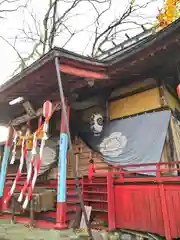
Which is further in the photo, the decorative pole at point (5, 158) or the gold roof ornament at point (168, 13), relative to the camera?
the gold roof ornament at point (168, 13)

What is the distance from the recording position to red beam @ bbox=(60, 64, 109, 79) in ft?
18.1

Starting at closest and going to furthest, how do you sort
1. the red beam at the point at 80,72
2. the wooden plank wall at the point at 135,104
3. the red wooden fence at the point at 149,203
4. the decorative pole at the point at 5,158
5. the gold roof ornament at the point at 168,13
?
the red wooden fence at the point at 149,203
the red beam at the point at 80,72
the wooden plank wall at the point at 135,104
the decorative pole at the point at 5,158
the gold roof ornament at the point at 168,13

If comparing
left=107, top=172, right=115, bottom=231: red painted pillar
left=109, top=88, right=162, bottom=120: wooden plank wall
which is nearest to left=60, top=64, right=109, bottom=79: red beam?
left=109, top=88, right=162, bottom=120: wooden plank wall

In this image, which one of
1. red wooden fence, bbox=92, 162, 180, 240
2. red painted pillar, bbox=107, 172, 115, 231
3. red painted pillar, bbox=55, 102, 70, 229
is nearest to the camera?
red wooden fence, bbox=92, 162, 180, 240

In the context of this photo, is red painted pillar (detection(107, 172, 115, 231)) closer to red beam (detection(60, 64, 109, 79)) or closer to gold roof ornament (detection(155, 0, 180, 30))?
red beam (detection(60, 64, 109, 79))

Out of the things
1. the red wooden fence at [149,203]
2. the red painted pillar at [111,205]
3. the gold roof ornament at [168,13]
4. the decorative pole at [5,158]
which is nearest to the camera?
the red wooden fence at [149,203]

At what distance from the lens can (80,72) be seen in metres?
5.80

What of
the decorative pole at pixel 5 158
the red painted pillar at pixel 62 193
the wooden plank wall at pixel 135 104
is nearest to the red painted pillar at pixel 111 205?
the red painted pillar at pixel 62 193

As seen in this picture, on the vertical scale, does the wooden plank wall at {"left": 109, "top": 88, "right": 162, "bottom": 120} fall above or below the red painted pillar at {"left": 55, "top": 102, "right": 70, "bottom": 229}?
above

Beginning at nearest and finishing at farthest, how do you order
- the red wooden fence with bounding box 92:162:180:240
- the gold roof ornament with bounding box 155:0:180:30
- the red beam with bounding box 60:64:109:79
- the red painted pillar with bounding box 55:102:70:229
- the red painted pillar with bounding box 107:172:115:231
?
the red wooden fence with bounding box 92:162:180:240
the red painted pillar with bounding box 107:172:115:231
the red painted pillar with bounding box 55:102:70:229
the red beam with bounding box 60:64:109:79
the gold roof ornament with bounding box 155:0:180:30

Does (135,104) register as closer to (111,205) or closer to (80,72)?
(80,72)

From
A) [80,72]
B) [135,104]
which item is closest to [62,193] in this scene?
[80,72]

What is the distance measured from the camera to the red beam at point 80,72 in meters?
5.51

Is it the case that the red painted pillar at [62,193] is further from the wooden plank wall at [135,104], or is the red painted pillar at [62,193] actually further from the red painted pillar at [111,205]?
the wooden plank wall at [135,104]
